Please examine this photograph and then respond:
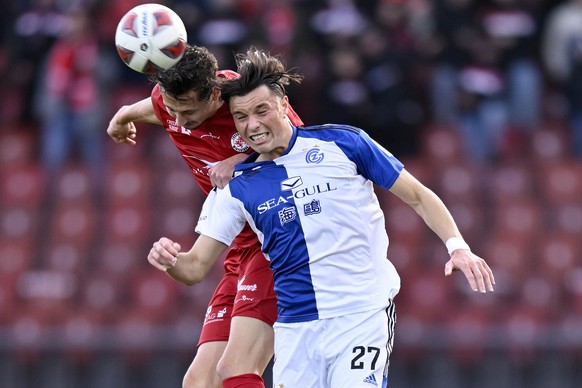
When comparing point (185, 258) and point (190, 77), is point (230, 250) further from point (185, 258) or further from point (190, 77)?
point (190, 77)

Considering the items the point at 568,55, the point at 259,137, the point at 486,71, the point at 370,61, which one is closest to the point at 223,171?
the point at 259,137

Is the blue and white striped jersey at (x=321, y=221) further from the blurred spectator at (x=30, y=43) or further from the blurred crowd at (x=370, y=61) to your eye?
the blurred spectator at (x=30, y=43)

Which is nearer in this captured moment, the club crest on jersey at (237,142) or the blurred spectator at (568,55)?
the club crest on jersey at (237,142)

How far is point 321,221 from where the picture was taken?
6.30 metres

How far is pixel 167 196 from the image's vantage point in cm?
1395

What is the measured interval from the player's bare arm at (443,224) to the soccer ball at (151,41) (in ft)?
4.69

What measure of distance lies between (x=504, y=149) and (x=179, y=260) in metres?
8.68

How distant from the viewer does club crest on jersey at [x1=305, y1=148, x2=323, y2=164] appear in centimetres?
642

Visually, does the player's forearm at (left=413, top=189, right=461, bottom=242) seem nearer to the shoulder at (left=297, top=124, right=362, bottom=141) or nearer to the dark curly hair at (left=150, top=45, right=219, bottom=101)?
the shoulder at (left=297, top=124, right=362, bottom=141)

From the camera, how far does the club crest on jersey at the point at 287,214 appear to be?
6332 mm

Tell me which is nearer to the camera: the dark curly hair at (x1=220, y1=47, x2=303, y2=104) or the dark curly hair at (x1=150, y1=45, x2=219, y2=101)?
the dark curly hair at (x1=220, y1=47, x2=303, y2=104)

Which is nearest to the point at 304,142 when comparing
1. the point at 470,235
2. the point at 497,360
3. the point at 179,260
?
the point at 179,260

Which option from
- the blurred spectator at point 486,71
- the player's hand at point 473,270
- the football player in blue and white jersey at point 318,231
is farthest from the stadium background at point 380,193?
the player's hand at point 473,270

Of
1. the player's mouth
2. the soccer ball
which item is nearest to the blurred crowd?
the soccer ball
